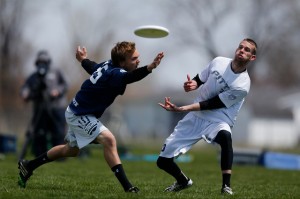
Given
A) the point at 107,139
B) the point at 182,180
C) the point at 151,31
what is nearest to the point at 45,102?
the point at 151,31

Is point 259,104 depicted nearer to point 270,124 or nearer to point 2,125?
point 270,124

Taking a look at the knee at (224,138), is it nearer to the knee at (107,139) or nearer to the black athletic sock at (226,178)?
the black athletic sock at (226,178)

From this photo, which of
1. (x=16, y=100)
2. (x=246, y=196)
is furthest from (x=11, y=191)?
(x=16, y=100)

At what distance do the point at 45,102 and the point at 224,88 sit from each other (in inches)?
317

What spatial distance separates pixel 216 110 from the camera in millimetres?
8391

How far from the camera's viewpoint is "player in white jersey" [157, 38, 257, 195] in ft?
26.9

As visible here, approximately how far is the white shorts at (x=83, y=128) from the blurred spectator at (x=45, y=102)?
6958mm

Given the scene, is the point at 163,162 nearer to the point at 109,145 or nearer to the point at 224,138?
the point at 224,138

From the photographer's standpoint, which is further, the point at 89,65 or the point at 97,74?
the point at 89,65

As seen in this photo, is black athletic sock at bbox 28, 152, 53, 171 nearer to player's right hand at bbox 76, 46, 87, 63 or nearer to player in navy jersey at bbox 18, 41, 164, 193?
player in navy jersey at bbox 18, 41, 164, 193

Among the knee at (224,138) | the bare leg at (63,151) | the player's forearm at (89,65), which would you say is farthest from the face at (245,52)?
the bare leg at (63,151)

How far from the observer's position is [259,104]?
6216 centimetres

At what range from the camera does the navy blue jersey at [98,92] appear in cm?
779

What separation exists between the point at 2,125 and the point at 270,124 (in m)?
25.9
